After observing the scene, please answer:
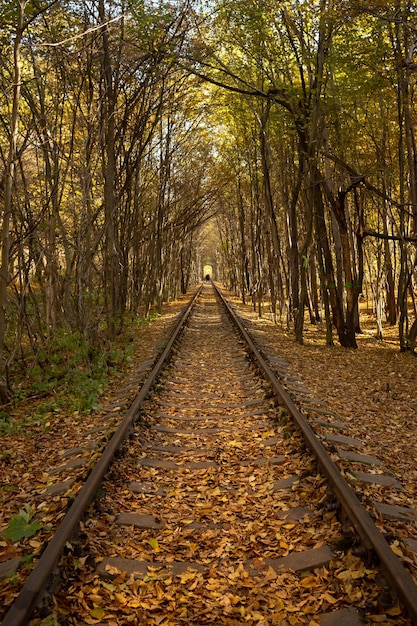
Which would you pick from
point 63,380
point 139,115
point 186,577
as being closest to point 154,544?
point 186,577

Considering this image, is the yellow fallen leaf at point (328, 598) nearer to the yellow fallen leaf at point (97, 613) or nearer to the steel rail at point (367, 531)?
the steel rail at point (367, 531)

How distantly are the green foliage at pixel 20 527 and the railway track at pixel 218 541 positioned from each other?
0.32 metres

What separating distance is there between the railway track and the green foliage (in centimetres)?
32

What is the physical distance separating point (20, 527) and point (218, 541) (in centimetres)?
147

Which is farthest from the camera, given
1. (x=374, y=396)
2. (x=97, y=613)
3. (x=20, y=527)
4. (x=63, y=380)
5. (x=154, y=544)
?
(x=63, y=380)

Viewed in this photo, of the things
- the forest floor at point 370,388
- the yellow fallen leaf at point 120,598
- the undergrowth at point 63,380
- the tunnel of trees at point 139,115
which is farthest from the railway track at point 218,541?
the tunnel of trees at point 139,115

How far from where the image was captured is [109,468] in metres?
4.75

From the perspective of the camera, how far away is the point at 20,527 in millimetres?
3783

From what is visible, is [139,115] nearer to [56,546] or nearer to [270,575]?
[56,546]

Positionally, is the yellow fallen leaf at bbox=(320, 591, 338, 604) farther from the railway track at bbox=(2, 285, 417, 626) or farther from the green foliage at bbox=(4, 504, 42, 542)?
the green foliage at bbox=(4, 504, 42, 542)

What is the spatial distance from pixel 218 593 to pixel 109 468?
74.9 inches

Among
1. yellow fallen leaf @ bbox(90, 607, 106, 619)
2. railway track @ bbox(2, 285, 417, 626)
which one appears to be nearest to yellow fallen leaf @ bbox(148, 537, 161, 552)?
railway track @ bbox(2, 285, 417, 626)

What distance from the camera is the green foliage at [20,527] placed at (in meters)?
3.70

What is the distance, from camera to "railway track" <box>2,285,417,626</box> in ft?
9.57
